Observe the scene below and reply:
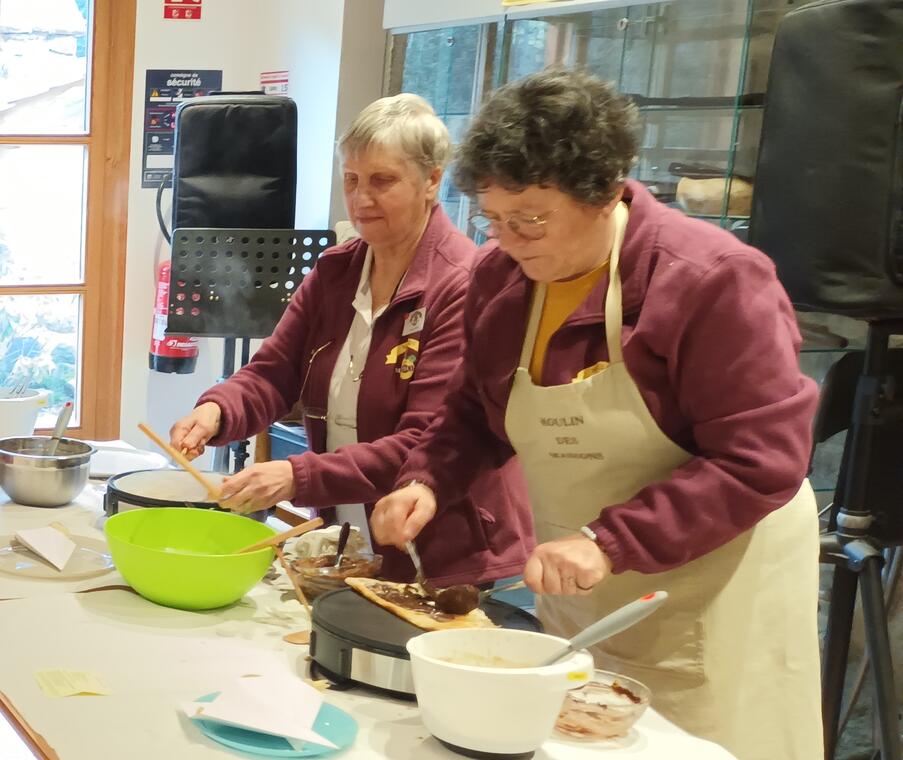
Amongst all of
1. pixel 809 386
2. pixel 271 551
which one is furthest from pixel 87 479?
pixel 809 386

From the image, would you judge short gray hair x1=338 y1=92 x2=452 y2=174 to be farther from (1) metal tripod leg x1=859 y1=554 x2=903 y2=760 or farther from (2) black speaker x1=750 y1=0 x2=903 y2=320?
(1) metal tripod leg x1=859 y1=554 x2=903 y2=760

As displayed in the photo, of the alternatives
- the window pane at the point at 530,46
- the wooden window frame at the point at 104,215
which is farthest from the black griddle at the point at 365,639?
the wooden window frame at the point at 104,215

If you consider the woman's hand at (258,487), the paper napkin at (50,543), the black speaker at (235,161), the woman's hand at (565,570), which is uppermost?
the black speaker at (235,161)

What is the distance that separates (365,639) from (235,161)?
2.32 meters

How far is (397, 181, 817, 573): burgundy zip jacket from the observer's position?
1383 millimetres

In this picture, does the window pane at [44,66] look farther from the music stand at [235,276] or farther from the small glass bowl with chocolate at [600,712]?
the small glass bowl with chocolate at [600,712]

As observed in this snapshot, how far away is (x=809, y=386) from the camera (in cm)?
145

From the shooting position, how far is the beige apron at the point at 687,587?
153 cm

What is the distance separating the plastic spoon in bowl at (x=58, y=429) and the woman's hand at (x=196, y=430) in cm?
24

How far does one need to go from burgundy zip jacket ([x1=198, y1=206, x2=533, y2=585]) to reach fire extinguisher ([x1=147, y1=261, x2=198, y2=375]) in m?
2.18

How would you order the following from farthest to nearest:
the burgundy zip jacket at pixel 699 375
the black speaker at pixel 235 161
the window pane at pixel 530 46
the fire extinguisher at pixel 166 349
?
the fire extinguisher at pixel 166 349 → the black speaker at pixel 235 161 → the window pane at pixel 530 46 → the burgundy zip jacket at pixel 699 375

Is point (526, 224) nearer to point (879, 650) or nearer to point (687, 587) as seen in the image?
point (687, 587)

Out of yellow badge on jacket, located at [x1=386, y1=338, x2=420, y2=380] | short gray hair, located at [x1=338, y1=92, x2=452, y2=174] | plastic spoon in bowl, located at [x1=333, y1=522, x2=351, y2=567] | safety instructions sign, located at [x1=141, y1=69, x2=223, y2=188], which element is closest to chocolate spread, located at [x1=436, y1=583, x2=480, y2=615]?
plastic spoon in bowl, located at [x1=333, y1=522, x2=351, y2=567]

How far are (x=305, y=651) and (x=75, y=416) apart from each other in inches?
132
